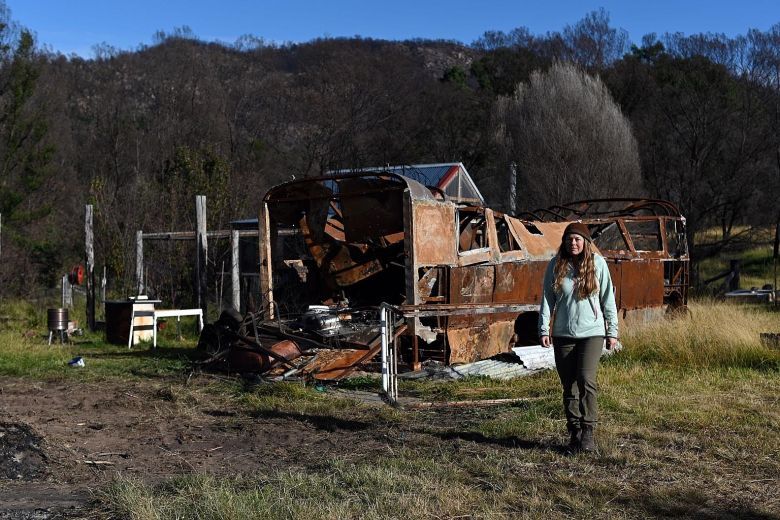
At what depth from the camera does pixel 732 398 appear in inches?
320

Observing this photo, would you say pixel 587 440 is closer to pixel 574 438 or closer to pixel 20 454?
pixel 574 438

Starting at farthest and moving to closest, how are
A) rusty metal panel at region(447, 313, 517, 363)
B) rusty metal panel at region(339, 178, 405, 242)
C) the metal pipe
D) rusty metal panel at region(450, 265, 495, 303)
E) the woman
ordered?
rusty metal panel at region(339, 178, 405, 242)
rusty metal panel at region(450, 265, 495, 303)
rusty metal panel at region(447, 313, 517, 363)
the metal pipe
the woman

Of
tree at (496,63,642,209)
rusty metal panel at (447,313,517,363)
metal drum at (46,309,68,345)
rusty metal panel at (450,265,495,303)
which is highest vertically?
tree at (496,63,642,209)

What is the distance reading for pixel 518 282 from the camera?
11023 mm

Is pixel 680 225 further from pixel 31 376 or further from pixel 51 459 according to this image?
pixel 51 459

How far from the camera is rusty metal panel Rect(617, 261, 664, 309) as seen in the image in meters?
12.7

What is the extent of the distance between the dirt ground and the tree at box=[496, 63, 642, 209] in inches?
766

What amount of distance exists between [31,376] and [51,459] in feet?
15.6

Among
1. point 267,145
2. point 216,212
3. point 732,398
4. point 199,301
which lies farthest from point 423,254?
point 267,145

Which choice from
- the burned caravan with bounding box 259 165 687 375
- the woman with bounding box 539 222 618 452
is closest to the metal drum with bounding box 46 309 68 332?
the burned caravan with bounding box 259 165 687 375

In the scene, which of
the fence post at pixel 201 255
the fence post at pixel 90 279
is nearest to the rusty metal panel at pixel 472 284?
the fence post at pixel 201 255

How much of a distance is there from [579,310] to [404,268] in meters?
4.43

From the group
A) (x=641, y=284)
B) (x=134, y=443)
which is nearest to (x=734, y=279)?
(x=641, y=284)

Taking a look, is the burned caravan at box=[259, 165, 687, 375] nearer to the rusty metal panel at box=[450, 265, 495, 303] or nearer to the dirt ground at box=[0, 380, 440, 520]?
the rusty metal panel at box=[450, 265, 495, 303]
